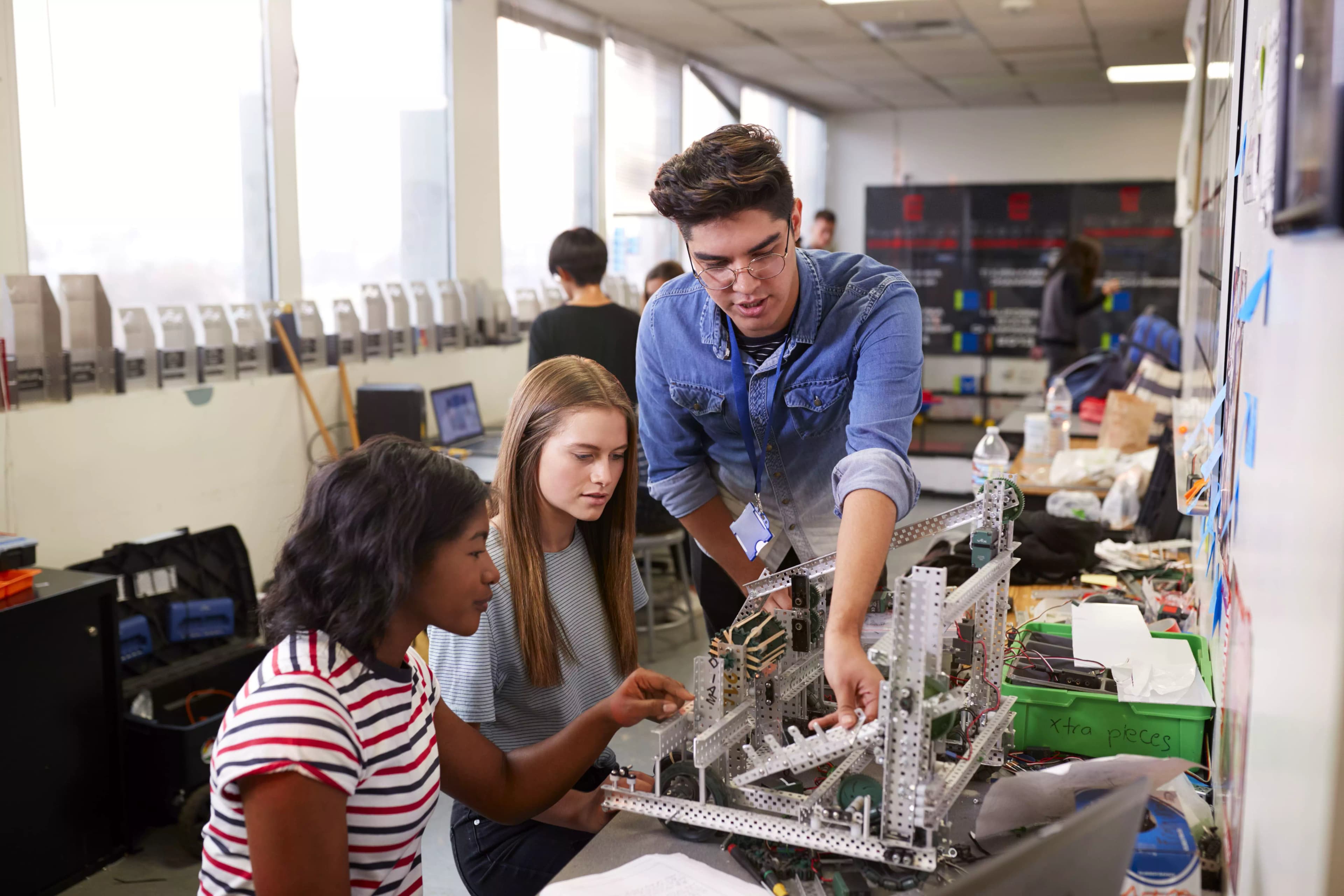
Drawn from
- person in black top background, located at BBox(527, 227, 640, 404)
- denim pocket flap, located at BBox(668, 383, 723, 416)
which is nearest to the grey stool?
person in black top background, located at BBox(527, 227, 640, 404)

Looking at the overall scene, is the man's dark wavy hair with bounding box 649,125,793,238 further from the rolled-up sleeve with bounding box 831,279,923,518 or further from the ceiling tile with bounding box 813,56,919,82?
the ceiling tile with bounding box 813,56,919,82

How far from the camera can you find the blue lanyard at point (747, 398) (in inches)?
69.9

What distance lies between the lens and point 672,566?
5.22 m

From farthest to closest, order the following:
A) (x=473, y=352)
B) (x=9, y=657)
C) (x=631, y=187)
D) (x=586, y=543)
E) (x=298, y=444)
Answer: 1. (x=631, y=187)
2. (x=473, y=352)
3. (x=298, y=444)
4. (x=9, y=657)
5. (x=586, y=543)

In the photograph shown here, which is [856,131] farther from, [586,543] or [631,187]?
[586,543]

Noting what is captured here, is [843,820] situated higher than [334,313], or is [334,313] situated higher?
[334,313]

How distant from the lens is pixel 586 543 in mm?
1791

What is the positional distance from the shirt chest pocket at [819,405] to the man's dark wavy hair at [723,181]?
318 millimetres

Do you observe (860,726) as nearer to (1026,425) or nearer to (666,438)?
(666,438)

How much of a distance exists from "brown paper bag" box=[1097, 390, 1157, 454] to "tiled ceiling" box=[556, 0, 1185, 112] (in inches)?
99.6

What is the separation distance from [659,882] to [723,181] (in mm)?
883

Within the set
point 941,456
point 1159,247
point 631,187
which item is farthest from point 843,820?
point 1159,247

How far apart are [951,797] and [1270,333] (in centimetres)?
60

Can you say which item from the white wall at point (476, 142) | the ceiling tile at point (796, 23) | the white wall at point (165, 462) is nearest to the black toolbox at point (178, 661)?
the white wall at point (165, 462)
